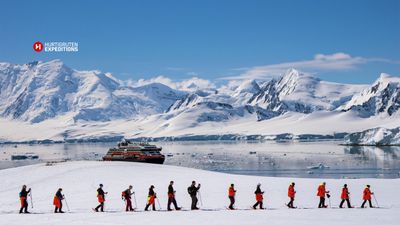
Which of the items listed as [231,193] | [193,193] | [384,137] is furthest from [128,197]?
[384,137]

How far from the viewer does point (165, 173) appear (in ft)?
167

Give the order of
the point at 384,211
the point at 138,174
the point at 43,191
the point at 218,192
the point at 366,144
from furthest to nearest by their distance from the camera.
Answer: the point at 366,144
the point at 138,174
the point at 43,191
the point at 218,192
the point at 384,211

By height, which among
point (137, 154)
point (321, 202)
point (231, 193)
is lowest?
point (321, 202)

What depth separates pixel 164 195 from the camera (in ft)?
132

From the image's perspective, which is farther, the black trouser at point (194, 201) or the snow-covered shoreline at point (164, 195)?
the black trouser at point (194, 201)

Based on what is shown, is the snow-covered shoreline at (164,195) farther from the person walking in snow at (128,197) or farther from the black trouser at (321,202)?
the black trouser at (321,202)

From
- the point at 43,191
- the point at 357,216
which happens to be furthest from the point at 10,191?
the point at 357,216

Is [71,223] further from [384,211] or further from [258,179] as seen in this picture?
[258,179]

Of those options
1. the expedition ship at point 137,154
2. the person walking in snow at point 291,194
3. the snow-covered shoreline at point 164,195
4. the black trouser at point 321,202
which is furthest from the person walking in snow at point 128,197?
the expedition ship at point 137,154

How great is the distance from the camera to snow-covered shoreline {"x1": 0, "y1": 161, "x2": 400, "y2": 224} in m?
28.9

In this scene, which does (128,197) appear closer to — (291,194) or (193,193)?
(193,193)

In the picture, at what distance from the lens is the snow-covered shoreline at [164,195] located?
2886cm

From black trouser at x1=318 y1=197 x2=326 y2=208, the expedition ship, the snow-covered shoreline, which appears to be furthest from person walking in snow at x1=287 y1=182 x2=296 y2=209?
the expedition ship

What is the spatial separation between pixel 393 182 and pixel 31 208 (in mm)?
27179
